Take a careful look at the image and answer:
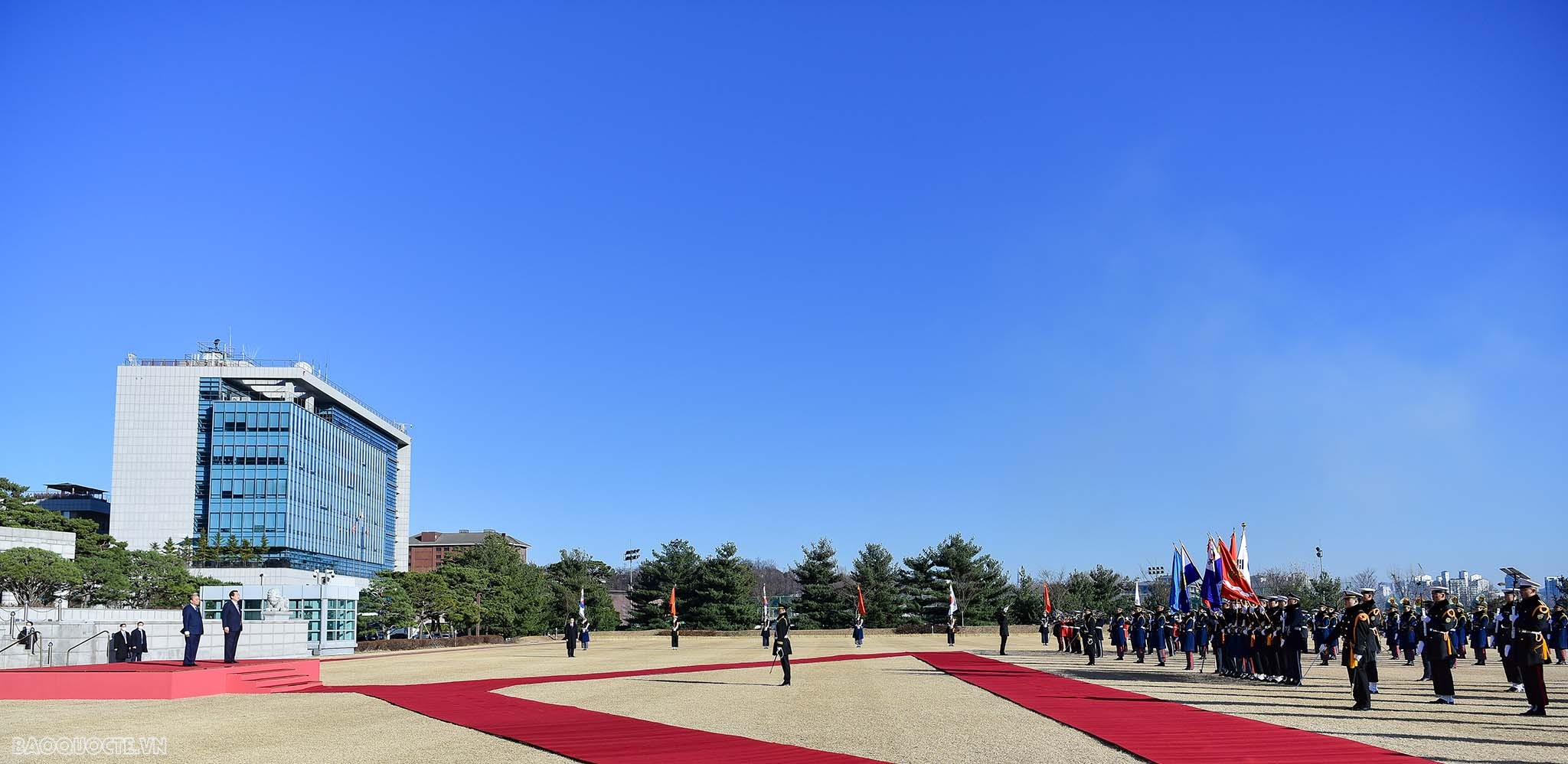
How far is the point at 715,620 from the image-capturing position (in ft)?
276

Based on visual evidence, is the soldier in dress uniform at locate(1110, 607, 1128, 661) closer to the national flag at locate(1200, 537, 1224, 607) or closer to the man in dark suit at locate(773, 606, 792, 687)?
the national flag at locate(1200, 537, 1224, 607)

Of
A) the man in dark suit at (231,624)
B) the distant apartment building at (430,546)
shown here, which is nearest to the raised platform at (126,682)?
the man in dark suit at (231,624)

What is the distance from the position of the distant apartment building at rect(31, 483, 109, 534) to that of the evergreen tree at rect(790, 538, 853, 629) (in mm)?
65428

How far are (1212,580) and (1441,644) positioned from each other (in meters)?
12.5

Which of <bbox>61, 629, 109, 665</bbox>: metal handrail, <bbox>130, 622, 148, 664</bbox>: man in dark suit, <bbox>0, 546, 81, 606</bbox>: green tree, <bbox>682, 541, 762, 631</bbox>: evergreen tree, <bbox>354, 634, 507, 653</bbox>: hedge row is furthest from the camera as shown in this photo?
<bbox>682, 541, 762, 631</bbox>: evergreen tree

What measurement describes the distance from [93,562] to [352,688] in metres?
47.5

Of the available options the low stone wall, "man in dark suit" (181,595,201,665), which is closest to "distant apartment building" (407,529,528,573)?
the low stone wall

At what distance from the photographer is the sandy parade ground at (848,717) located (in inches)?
569

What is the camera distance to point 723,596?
8475cm

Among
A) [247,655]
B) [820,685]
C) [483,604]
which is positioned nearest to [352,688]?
[820,685]

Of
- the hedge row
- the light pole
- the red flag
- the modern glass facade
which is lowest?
the hedge row

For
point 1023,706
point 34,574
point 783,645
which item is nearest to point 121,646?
point 783,645

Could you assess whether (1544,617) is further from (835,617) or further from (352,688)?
(835,617)

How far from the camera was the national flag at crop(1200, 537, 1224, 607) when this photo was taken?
3150cm
